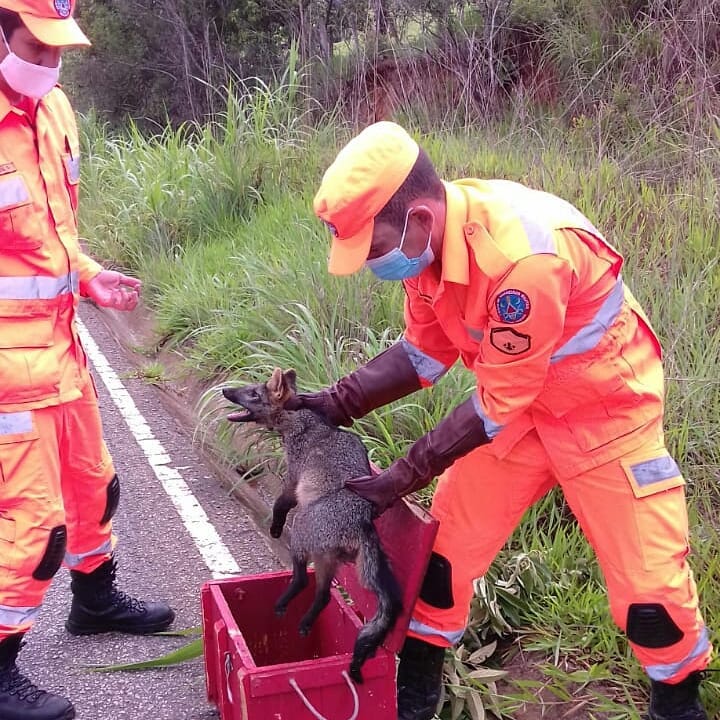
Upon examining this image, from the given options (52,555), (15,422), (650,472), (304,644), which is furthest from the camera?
(304,644)

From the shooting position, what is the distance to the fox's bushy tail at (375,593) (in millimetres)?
2766

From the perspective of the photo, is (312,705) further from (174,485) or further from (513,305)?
(174,485)

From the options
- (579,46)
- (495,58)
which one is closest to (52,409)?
(495,58)

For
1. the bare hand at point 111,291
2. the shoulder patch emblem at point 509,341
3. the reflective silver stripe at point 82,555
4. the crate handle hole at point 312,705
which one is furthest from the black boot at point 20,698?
the shoulder patch emblem at point 509,341

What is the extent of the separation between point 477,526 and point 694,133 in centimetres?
384

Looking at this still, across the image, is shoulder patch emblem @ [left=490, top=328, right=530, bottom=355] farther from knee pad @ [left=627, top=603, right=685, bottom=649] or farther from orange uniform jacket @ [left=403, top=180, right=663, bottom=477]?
knee pad @ [left=627, top=603, right=685, bottom=649]

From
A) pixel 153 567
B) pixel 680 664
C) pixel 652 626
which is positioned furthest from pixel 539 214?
pixel 153 567

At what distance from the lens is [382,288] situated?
5676mm

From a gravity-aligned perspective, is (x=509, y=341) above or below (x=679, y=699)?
above

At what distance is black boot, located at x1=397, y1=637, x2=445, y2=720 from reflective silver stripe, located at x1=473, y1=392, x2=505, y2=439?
2.96ft

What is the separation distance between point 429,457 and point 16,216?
5.17ft

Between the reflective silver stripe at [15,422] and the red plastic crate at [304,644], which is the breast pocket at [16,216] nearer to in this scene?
the reflective silver stripe at [15,422]

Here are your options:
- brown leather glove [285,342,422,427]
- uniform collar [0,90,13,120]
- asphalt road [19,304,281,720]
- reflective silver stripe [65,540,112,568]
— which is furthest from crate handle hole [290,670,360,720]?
uniform collar [0,90,13,120]

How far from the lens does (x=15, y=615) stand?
3.11 metres
